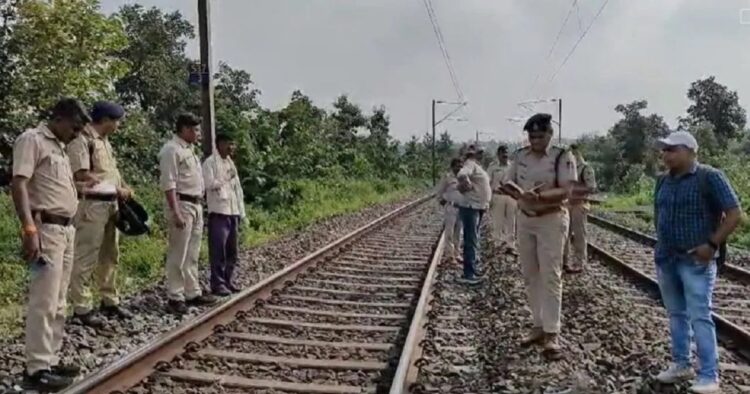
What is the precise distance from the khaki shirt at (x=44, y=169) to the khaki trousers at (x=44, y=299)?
0.14 meters

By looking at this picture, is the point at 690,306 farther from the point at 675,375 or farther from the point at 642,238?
the point at 642,238

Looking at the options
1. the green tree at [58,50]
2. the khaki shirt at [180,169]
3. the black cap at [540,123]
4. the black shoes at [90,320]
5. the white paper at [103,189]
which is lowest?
the black shoes at [90,320]

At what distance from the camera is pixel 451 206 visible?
10.7 m

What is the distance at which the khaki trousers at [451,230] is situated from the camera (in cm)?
1080

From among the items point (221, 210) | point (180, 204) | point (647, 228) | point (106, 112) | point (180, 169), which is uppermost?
point (106, 112)

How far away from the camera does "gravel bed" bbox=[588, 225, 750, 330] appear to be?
27.3 feet

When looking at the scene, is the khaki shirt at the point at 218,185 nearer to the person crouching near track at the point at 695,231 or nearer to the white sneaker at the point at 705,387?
the person crouching near track at the point at 695,231

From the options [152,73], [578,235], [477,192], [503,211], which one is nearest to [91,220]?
[477,192]

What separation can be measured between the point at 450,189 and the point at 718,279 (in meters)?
3.70

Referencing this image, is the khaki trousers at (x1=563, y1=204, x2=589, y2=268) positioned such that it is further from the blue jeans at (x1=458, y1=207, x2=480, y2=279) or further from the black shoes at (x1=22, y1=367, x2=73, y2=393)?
the black shoes at (x1=22, y1=367, x2=73, y2=393)

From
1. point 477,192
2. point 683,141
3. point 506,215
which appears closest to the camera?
point 683,141

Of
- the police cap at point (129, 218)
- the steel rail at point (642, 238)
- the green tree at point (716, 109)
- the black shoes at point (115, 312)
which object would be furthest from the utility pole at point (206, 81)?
the green tree at point (716, 109)

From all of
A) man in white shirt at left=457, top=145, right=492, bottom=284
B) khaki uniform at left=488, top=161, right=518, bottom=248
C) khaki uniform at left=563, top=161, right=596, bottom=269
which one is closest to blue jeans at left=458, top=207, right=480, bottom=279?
man in white shirt at left=457, top=145, right=492, bottom=284

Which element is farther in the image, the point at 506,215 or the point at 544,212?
the point at 506,215
